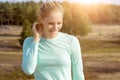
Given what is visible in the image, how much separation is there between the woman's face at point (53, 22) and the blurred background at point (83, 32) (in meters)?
3.14

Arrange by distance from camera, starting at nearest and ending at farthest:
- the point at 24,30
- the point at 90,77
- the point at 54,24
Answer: the point at 54,24 < the point at 24,30 < the point at 90,77

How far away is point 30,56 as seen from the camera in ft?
2.78

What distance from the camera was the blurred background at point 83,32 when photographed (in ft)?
13.4

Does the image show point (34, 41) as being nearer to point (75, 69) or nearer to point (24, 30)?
point (75, 69)

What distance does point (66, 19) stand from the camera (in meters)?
4.13

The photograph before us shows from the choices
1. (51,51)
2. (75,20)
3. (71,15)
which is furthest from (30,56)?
(75,20)

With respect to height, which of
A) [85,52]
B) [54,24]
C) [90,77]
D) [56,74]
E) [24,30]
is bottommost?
[90,77]

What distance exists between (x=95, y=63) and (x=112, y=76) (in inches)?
13.0

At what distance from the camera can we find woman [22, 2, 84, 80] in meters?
0.83

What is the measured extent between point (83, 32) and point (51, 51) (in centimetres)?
342

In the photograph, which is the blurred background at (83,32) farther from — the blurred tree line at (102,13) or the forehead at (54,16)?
the forehead at (54,16)

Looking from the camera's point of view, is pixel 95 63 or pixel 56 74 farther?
pixel 95 63

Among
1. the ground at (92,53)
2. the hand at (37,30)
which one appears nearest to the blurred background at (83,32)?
the ground at (92,53)

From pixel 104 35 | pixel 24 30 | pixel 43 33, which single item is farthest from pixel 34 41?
pixel 104 35
